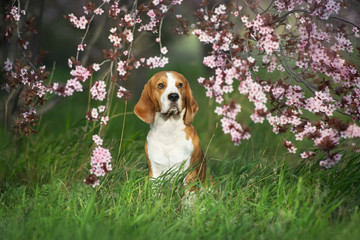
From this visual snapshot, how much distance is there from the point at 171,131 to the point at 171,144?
13cm

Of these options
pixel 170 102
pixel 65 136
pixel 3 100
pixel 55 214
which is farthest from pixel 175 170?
pixel 3 100

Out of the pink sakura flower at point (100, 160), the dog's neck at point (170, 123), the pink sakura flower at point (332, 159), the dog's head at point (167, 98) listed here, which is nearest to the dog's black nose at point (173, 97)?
the dog's head at point (167, 98)

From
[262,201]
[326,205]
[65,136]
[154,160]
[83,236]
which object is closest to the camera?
[83,236]

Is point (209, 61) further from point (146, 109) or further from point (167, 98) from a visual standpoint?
point (146, 109)

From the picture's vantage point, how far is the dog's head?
421 centimetres

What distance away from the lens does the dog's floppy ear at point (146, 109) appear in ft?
14.6

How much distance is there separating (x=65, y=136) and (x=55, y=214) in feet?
6.93

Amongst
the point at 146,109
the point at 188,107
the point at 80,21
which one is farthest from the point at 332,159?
the point at 80,21

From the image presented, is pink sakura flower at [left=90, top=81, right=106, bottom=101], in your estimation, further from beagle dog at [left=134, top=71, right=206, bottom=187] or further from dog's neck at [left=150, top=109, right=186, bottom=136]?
dog's neck at [left=150, top=109, right=186, bottom=136]

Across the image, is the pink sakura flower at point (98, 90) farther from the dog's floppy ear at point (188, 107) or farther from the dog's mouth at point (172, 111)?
the dog's floppy ear at point (188, 107)

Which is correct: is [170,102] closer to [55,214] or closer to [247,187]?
[247,187]

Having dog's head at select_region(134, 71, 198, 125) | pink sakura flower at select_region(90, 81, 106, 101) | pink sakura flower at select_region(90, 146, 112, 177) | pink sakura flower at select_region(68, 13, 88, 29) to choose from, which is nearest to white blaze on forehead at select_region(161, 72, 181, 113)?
dog's head at select_region(134, 71, 198, 125)

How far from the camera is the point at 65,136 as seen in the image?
593 cm

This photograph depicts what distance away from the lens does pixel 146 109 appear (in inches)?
176
